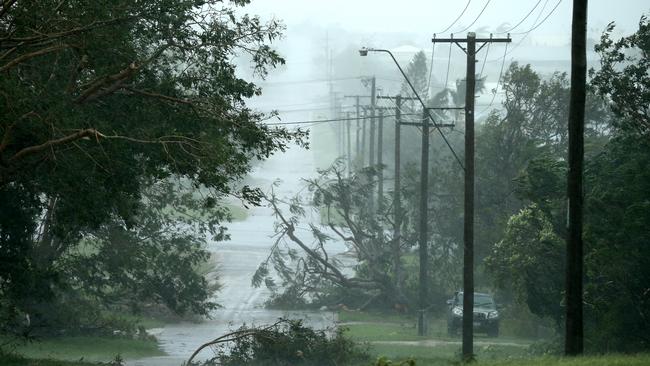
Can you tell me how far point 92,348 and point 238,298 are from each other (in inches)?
499

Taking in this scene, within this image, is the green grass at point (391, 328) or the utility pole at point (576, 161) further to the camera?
the green grass at point (391, 328)

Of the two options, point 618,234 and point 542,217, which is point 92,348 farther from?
point 618,234

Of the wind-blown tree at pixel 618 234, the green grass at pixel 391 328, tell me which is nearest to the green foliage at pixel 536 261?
the wind-blown tree at pixel 618 234

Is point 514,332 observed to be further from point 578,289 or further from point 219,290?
point 578,289

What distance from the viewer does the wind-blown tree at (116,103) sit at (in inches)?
650

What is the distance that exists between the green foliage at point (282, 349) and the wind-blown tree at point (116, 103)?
600 cm

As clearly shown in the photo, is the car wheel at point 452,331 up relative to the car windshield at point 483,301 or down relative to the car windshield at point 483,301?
down

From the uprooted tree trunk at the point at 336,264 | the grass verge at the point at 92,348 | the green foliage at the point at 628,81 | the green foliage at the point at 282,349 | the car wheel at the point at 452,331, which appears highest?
the green foliage at the point at 628,81

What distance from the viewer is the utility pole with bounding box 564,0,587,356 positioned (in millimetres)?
16203

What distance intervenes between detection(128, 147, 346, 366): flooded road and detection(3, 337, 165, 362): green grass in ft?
2.44

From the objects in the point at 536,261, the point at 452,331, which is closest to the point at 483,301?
the point at 452,331

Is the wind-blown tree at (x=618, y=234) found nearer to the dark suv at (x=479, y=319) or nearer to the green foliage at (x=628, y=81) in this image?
the green foliage at (x=628, y=81)

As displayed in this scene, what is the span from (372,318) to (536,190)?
497 inches

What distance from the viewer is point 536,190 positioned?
31.0m
